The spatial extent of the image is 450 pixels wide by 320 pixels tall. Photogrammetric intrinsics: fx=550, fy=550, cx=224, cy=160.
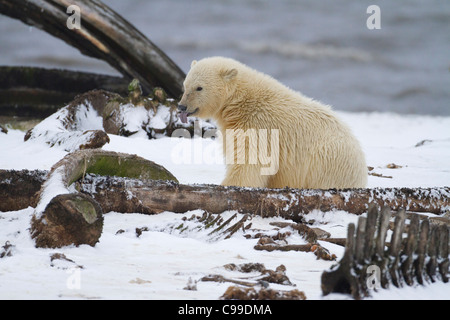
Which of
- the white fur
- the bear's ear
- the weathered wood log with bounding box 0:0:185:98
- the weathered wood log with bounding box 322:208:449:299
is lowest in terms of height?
the weathered wood log with bounding box 322:208:449:299

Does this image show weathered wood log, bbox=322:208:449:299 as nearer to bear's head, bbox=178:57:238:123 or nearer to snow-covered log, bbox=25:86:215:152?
bear's head, bbox=178:57:238:123

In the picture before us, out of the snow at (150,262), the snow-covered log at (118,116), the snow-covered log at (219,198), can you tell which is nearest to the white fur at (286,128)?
the snow-covered log at (219,198)

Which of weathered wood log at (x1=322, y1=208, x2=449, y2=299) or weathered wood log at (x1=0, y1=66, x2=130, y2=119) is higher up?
weathered wood log at (x1=0, y1=66, x2=130, y2=119)

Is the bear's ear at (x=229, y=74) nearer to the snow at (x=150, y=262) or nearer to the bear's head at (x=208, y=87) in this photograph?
the bear's head at (x=208, y=87)

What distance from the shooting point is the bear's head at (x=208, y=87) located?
233 inches

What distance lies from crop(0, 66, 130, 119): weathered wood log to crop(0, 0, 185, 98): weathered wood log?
4.41ft

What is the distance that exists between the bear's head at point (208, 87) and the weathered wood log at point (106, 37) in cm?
574

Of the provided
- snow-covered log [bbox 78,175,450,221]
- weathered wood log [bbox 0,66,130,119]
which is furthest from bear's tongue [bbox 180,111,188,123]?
weathered wood log [bbox 0,66,130,119]

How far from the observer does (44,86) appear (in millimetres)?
13031

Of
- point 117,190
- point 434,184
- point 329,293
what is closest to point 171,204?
point 117,190

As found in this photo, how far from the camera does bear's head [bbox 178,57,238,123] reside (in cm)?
591

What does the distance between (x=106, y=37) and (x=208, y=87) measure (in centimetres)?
605

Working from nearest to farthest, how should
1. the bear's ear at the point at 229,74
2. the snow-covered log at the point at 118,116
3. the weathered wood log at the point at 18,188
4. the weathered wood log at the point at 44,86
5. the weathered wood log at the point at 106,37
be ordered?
the weathered wood log at the point at 18,188, the bear's ear at the point at 229,74, the snow-covered log at the point at 118,116, the weathered wood log at the point at 106,37, the weathered wood log at the point at 44,86
